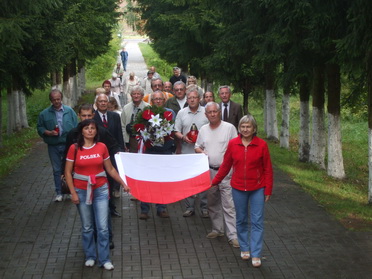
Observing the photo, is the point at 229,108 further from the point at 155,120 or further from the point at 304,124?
the point at 304,124

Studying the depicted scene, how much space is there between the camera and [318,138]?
17891mm

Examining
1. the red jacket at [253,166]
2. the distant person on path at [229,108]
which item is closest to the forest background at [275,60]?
the distant person on path at [229,108]

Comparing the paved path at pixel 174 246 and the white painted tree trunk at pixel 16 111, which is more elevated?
the paved path at pixel 174 246

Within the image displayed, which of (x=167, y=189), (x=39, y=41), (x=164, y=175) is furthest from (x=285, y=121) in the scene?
(x=167, y=189)

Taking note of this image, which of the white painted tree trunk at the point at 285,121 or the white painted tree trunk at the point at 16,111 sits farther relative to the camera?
the white painted tree trunk at the point at 16,111

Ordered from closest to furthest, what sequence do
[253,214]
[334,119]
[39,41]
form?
[253,214] < [334,119] < [39,41]

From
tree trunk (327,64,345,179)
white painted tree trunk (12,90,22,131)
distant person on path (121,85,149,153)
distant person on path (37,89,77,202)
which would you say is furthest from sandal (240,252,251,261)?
white painted tree trunk (12,90,22,131)

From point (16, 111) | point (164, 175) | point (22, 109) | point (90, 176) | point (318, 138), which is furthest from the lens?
point (22, 109)

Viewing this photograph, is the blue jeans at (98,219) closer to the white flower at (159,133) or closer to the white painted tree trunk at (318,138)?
the white flower at (159,133)

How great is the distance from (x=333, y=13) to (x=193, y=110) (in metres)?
3.78

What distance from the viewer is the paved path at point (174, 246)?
8508mm

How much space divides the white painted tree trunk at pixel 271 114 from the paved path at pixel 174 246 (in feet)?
35.4

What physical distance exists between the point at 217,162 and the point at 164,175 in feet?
2.94

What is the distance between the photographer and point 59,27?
21719 millimetres
